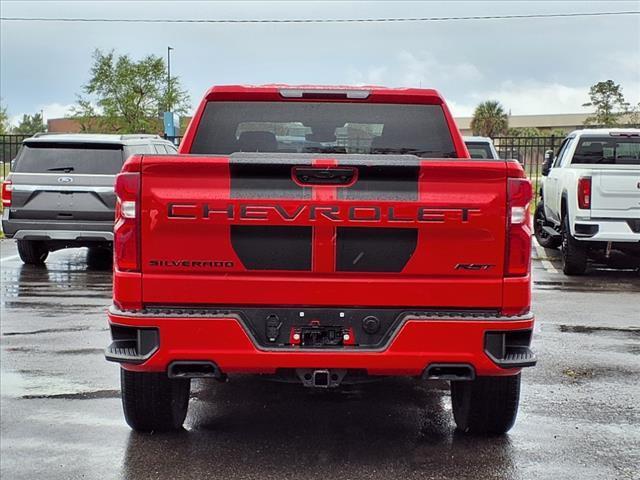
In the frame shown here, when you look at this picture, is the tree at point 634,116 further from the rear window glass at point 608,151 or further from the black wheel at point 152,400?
the black wheel at point 152,400

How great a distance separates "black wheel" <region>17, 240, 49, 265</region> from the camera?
42.2 feet

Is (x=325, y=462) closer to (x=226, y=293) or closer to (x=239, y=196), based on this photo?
(x=226, y=293)

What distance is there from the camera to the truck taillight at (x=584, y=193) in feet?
36.9

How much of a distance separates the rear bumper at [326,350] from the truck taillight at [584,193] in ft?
24.8

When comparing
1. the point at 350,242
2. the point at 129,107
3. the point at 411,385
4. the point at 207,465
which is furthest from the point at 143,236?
the point at 129,107

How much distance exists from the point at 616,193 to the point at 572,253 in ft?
3.85

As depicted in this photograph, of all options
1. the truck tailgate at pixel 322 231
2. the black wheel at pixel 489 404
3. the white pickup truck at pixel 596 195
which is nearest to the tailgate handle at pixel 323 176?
the truck tailgate at pixel 322 231

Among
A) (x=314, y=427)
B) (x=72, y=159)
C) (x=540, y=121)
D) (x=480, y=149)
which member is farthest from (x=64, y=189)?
(x=540, y=121)

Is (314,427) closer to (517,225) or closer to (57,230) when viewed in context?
(517,225)

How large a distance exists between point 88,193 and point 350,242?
8.35 m

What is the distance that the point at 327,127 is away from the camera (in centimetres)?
559

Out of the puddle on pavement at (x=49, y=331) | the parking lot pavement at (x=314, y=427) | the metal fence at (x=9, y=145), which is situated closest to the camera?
the parking lot pavement at (x=314, y=427)

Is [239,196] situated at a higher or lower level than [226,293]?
higher

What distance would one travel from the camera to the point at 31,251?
42.4 ft
